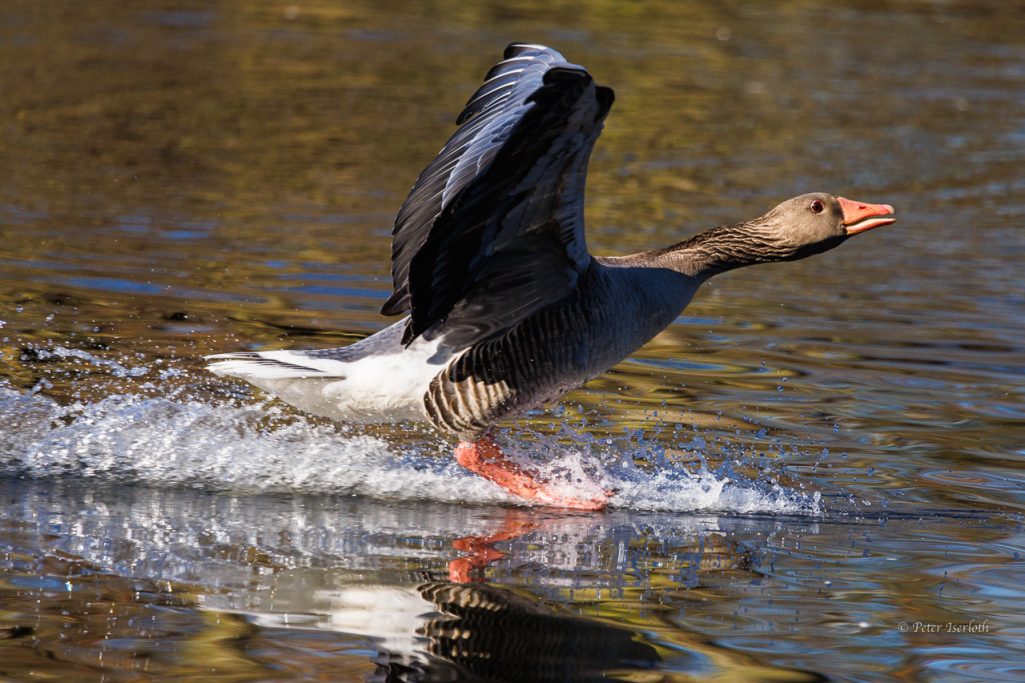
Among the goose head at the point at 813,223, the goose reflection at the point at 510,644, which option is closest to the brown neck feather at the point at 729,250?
the goose head at the point at 813,223

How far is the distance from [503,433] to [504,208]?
1.81 meters

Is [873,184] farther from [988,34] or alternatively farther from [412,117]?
[988,34]

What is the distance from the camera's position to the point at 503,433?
6.98 meters

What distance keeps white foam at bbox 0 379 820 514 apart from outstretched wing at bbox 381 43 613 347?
646mm

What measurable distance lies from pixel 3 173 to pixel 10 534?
768cm

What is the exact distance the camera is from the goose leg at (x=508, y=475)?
596 centimetres

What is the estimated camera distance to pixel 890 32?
22016 mm

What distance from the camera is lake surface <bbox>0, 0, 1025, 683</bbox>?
172 inches

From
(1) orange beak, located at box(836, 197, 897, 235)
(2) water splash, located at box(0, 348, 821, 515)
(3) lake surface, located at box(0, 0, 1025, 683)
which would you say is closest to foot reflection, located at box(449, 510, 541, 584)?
(3) lake surface, located at box(0, 0, 1025, 683)

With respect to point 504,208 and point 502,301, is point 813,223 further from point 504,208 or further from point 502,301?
point 504,208

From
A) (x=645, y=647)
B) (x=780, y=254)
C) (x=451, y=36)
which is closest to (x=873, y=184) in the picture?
(x=780, y=254)

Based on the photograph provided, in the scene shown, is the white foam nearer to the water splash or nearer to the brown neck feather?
the water splash

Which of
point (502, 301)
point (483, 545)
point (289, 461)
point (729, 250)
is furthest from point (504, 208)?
point (289, 461)

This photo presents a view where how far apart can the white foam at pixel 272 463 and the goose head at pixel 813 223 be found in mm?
1079
